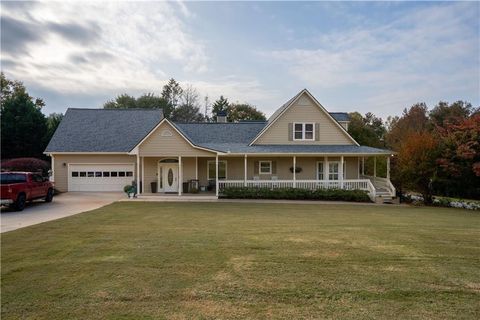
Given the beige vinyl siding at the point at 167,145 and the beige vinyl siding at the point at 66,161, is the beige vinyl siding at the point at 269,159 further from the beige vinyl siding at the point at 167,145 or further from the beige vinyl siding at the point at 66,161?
the beige vinyl siding at the point at 66,161

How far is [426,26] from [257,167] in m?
13.8

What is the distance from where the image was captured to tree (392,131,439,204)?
2092 centimetres

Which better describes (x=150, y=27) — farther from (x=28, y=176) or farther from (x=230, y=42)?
(x=28, y=176)

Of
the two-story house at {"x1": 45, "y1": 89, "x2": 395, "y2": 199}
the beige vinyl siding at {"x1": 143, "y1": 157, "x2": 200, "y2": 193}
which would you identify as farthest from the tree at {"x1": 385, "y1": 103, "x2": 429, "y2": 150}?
the beige vinyl siding at {"x1": 143, "y1": 157, "x2": 200, "y2": 193}

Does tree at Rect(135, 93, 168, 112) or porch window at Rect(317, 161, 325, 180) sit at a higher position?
tree at Rect(135, 93, 168, 112)

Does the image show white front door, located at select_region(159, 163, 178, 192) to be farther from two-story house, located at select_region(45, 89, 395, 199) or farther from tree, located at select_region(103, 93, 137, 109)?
tree, located at select_region(103, 93, 137, 109)

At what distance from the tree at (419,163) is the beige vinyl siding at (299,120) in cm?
498

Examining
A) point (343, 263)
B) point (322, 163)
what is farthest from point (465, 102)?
point (343, 263)

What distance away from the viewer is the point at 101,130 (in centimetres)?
2684

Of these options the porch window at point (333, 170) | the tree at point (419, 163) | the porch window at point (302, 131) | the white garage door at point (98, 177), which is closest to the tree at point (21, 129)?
the white garage door at point (98, 177)

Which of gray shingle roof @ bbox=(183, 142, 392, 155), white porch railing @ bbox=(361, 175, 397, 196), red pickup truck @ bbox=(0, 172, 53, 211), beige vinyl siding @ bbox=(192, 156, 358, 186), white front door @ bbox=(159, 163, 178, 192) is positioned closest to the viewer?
red pickup truck @ bbox=(0, 172, 53, 211)

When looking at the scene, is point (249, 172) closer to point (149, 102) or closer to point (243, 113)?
point (243, 113)

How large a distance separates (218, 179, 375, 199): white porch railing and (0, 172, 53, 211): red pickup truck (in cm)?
1064

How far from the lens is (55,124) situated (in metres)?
36.6
